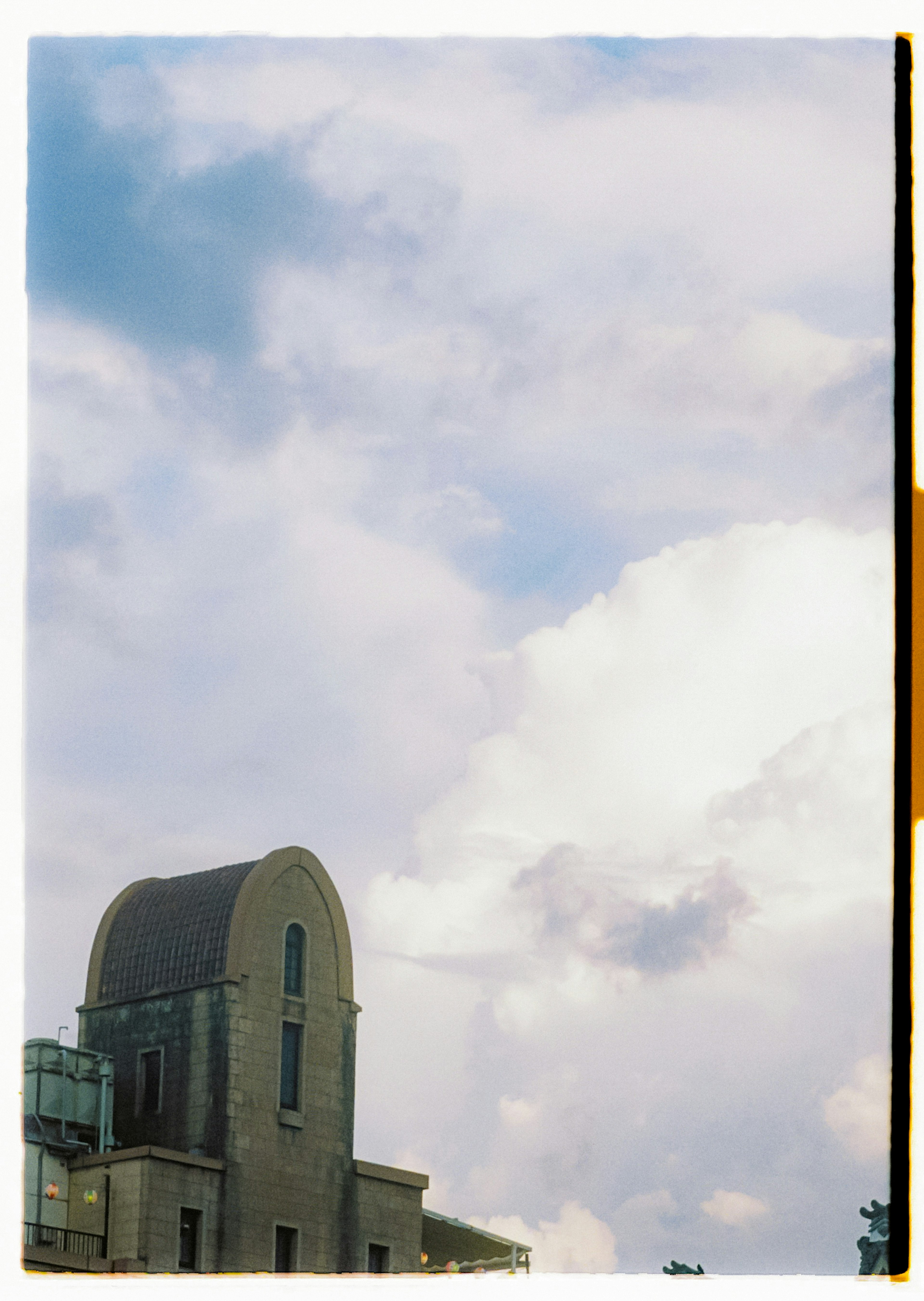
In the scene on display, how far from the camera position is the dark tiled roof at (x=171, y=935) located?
19766 mm

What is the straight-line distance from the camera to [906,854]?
8961mm

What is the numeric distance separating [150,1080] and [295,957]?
214 centimetres

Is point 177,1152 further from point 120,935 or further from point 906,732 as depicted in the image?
point 906,732

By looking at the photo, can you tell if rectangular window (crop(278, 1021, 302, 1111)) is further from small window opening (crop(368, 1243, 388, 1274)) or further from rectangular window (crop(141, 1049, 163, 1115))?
small window opening (crop(368, 1243, 388, 1274))

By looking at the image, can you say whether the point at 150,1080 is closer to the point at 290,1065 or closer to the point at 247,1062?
the point at 247,1062

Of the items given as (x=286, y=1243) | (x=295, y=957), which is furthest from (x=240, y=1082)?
(x=286, y=1243)

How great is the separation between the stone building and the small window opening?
19 millimetres

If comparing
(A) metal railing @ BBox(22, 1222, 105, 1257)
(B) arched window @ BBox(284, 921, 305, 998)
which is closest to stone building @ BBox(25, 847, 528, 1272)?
(B) arched window @ BBox(284, 921, 305, 998)

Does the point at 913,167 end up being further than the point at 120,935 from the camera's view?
No

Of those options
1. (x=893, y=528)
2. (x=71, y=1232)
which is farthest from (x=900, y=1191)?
(x=71, y=1232)

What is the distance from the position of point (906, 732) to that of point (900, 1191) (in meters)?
2.36

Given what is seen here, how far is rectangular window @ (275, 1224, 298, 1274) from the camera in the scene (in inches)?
698

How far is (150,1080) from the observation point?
19734mm

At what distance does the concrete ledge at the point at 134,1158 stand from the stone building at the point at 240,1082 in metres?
0.02
